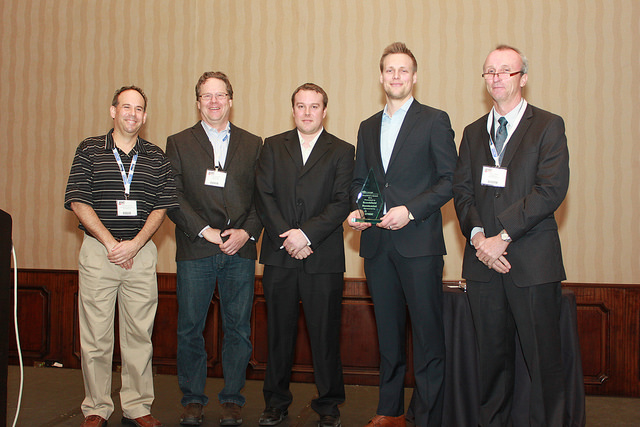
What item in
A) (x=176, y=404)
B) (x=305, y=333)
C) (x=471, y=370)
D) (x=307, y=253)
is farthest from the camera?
(x=305, y=333)

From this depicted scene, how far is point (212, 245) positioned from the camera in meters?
3.20

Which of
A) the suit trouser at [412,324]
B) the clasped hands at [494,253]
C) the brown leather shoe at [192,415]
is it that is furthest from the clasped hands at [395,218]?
the brown leather shoe at [192,415]

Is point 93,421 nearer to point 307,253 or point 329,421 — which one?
point 329,421

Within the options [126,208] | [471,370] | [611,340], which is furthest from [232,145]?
[611,340]

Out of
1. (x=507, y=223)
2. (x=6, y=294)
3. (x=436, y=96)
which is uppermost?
(x=436, y=96)

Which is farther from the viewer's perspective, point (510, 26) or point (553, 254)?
point (510, 26)

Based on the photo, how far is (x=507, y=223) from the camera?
254cm

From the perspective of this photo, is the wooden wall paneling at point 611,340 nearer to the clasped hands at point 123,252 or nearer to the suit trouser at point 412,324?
the suit trouser at point 412,324

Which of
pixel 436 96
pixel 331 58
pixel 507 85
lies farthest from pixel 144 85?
pixel 507 85

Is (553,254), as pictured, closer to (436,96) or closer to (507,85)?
(507,85)

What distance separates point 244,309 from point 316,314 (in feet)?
1.49

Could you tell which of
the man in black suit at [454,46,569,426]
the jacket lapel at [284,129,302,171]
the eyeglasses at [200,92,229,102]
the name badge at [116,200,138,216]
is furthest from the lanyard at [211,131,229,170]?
the man in black suit at [454,46,569,426]

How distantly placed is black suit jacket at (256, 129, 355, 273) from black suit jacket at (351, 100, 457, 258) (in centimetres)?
24

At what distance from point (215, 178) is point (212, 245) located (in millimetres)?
395
